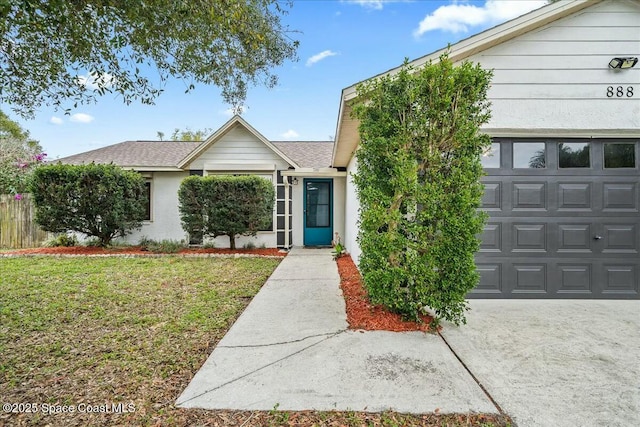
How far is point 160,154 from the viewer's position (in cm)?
1216

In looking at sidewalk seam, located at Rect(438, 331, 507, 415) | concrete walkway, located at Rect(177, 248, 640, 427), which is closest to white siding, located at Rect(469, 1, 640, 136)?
concrete walkway, located at Rect(177, 248, 640, 427)

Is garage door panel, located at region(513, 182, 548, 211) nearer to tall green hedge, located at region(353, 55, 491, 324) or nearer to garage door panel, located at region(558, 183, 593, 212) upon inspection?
garage door panel, located at region(558, 183, 593, 212)

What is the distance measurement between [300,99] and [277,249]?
23.5 feet

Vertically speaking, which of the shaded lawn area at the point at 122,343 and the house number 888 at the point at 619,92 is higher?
the house number 888 at the point at 619,92

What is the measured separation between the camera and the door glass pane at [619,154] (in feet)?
Result: 15.6

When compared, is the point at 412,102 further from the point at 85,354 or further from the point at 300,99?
the point at 300,99

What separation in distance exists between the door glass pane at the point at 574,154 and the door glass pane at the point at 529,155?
281 mm

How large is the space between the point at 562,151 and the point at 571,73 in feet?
3.72

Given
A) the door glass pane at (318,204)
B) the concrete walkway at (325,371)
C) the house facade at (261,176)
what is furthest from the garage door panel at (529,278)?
the door glass pane at (318,204)

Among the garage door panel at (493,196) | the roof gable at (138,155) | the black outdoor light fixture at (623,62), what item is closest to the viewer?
the black outdoor light fixture at (623,62)

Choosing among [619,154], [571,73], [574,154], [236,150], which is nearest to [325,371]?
[574,154]

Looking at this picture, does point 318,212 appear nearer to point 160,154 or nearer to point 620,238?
point 160,154

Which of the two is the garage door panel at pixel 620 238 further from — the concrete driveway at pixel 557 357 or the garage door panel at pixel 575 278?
the concrete driveway at pixel 557 357

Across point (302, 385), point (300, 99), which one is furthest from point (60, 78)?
point (300, 99)
